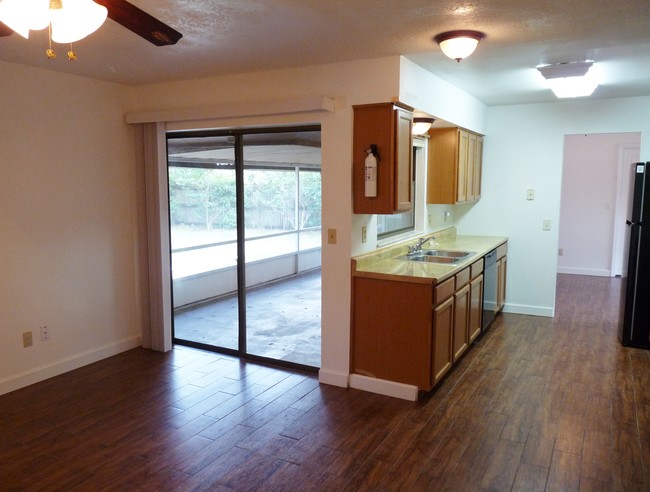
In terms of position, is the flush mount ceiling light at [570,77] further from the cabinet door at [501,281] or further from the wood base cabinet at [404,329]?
the cabinet door at [501,281]

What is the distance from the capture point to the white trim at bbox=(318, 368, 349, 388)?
3689 mm

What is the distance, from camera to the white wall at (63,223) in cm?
356

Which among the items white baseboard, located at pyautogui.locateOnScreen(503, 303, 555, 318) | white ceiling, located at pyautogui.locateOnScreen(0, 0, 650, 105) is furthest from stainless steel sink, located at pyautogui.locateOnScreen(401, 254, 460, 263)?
white baseboard, located at pyautogui.locateOnScreen(503, 303, 555, 318)

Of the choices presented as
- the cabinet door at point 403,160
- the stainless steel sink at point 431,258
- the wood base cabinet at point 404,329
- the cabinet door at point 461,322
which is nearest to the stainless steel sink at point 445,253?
the stainless steel sink at point 431,258

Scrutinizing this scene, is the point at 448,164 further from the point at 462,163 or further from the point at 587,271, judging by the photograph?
the point at 587,271

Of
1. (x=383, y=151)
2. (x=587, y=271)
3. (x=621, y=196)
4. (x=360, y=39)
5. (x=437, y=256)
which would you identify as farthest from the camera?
(x=587, y=271)

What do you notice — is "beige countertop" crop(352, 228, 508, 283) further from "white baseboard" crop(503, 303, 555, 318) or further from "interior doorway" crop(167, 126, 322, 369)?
"white baseboard" crop(503, 303, 555, 318)

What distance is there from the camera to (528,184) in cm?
554

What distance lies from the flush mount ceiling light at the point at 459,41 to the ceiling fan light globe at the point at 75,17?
196 cm

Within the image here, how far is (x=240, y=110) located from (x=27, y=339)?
2.28 m

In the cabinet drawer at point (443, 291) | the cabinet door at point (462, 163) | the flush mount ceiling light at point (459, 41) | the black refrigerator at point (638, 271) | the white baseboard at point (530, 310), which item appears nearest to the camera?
the flush mount ceiling light at point (459, 41)

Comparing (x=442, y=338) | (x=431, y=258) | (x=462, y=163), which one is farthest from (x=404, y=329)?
(x=462, y=163)

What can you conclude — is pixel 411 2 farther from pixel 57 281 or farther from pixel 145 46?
pixel 57 281

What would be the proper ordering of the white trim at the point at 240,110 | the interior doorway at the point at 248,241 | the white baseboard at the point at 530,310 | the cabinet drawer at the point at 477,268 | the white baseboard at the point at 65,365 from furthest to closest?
the white baseboard at the point at 530,310 < the cabinet drawer at the point at 477,268 < the interior doorway at the point at 248,241 < the white baseboard at the point at 65,365 < the white trim at the point at 240,110
